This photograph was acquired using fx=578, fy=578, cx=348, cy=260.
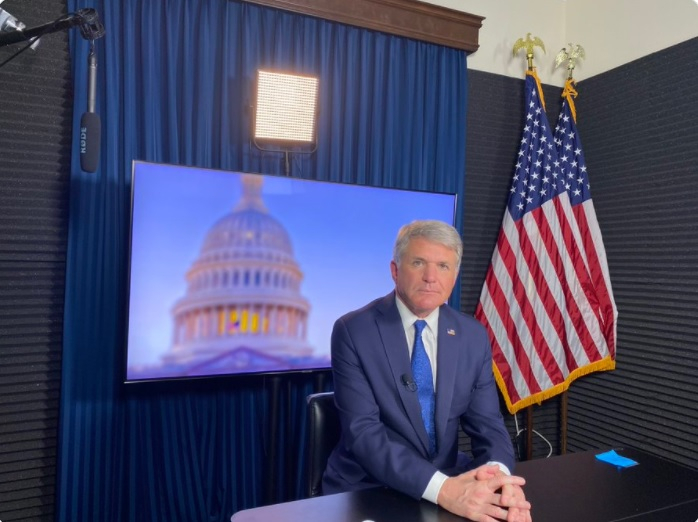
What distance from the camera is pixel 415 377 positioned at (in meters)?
1.75

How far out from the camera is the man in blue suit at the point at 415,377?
1681mm

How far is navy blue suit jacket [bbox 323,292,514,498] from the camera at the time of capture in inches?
66.0

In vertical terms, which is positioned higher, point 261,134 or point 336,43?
point 336,43

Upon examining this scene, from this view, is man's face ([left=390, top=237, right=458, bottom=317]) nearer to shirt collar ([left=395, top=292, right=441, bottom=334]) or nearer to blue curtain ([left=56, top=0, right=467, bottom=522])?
shirt collar ([left=395, top=292, right=441, bottom=334])

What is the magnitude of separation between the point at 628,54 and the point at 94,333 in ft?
10.8

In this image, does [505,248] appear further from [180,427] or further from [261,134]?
[180,427]

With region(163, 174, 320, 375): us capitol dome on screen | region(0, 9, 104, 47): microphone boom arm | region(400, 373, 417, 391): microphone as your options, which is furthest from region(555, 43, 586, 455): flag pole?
region(0, 9, 104, 47): microphone boom arm

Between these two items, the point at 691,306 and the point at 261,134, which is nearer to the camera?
the point at 261,134

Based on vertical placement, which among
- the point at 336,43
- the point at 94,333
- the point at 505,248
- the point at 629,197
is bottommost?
the point at 94,333

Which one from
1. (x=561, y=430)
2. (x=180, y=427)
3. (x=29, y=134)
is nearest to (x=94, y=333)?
(x=180, y=427)

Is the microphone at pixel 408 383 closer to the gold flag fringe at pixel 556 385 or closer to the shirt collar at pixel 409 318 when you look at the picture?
the shirt collar at pixel 409 318

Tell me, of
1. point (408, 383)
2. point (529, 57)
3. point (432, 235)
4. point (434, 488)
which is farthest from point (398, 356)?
point (529, 57)

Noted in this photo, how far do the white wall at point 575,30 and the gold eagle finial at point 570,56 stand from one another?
0.42 feet

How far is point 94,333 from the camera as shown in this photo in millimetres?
2521
